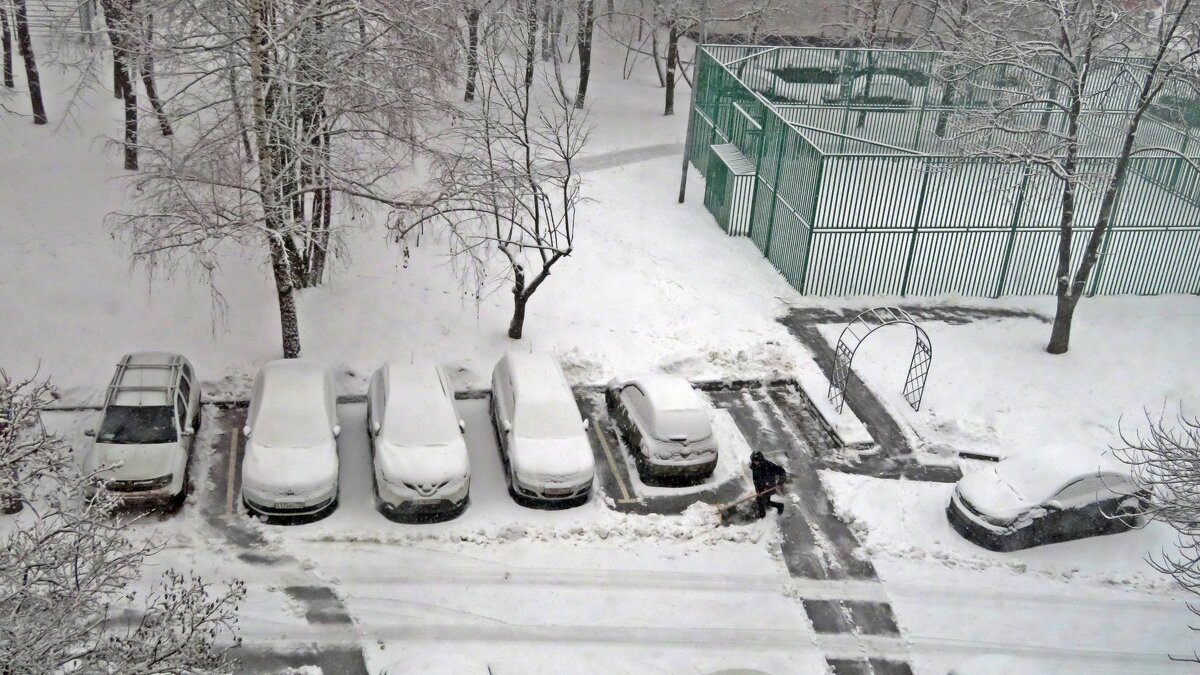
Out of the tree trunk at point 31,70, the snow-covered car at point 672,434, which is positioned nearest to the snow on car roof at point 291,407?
the snow-covered car at point 672,434

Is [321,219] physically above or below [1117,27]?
below

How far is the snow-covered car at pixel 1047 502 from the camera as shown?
1533cm

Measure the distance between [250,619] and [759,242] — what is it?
599 inches

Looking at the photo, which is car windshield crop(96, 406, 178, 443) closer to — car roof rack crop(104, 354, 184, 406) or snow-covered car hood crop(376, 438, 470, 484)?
car roof rack crop(104, 354, 184, 406)

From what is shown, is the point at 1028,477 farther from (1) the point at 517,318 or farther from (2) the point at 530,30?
(2) the point at 530,30

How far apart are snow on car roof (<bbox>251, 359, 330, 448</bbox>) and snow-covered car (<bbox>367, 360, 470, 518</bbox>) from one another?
2.96 feet

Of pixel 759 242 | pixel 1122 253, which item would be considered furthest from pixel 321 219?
pixel 1122 253

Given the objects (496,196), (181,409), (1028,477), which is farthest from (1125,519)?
(181,409)

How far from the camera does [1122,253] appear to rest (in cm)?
2306

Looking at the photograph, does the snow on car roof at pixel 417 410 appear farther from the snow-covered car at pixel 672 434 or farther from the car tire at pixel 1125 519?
the car tire at pixel 1125 519

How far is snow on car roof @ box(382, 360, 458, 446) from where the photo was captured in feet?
50.4

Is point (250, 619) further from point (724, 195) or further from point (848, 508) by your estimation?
point (724, 195)

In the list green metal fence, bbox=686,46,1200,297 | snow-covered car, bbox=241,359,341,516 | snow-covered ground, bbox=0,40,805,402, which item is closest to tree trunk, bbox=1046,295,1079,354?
green metal fence, bbox=686,46,1200,297

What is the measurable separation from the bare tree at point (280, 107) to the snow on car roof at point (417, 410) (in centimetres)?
251
